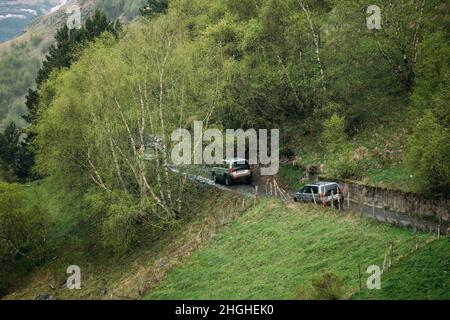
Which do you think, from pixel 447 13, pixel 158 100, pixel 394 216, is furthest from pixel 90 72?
pixel 447 13

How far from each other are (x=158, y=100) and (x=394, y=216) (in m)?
18.5

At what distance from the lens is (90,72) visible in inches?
1471

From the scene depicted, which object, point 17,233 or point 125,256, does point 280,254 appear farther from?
point 17,233

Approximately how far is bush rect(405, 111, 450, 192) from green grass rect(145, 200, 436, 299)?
3.83m

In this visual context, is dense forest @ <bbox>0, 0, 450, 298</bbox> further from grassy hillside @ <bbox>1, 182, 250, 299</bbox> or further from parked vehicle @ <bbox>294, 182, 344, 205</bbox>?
parked vehicle @ <bbox>294, 182, 344, 205</bbox>

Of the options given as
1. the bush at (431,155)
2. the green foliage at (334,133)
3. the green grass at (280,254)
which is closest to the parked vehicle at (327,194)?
the green grass at (280,254)

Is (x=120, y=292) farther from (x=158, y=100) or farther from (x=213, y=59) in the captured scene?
(x=213, y=59)

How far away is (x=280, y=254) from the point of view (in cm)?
2681

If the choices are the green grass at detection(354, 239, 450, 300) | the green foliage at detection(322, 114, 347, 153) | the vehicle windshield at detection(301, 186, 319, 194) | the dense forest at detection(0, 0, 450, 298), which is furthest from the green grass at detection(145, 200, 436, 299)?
the green foliage at detection(322, 114, 347, 153)

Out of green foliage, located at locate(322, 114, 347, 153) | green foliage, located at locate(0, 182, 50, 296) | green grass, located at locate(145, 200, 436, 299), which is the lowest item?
green foliage, located at locate(0, 182, 50, 296)

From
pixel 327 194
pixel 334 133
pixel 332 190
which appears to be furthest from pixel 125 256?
pixel 334 133

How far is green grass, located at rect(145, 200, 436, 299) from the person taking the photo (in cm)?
2291

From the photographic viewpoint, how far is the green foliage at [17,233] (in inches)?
1631

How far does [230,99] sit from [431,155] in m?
18.4
